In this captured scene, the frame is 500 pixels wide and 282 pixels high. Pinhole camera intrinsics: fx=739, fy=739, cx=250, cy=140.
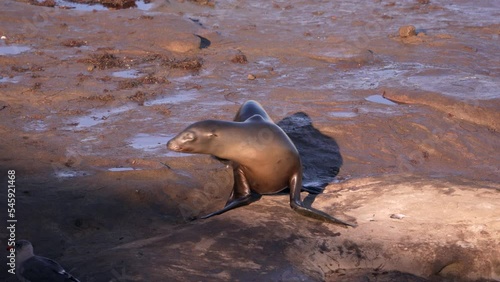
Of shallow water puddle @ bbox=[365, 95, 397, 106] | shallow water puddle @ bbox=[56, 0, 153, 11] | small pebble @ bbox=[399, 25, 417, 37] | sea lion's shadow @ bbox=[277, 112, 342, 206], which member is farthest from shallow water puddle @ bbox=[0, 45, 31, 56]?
small pebble @ bbox=[399, 25, 417, 37]

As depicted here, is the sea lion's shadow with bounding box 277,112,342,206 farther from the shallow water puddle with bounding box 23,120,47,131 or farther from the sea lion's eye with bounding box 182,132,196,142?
the shallow water puddle with bounding box 23,120,47,131

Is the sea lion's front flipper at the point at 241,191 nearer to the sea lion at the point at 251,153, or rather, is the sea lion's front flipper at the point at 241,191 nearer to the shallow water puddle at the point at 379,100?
the sea lion at the point at 251,153

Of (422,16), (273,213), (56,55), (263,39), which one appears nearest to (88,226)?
(273,213)

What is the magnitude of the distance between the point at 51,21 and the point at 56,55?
2.74 m

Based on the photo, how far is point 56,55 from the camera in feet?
38.9

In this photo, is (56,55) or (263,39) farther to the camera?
(263,39)

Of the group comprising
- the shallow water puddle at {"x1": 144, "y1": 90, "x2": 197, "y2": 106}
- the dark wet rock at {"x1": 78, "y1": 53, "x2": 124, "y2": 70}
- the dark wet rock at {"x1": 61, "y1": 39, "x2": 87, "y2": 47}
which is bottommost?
the dark wet rock at {"x1": 61, "y1": 39, "x2": 87, "y2": 47}

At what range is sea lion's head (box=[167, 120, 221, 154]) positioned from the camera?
5.86m

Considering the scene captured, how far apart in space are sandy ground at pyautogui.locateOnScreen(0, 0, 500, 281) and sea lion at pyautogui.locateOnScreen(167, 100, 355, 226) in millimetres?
137

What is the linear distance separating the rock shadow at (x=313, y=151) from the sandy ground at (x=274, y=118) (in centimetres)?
3

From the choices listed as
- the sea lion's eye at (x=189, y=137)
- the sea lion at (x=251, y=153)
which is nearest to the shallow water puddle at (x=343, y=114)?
the sea lion at (x=251, y=153)

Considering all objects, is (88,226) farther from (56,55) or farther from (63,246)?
(56,55)

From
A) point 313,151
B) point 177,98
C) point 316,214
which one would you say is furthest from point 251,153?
point 177,98

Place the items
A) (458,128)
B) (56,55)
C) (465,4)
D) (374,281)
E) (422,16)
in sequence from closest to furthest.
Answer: (374,281) < (458,128) < (56,55) < (422,16) < (465,4)
